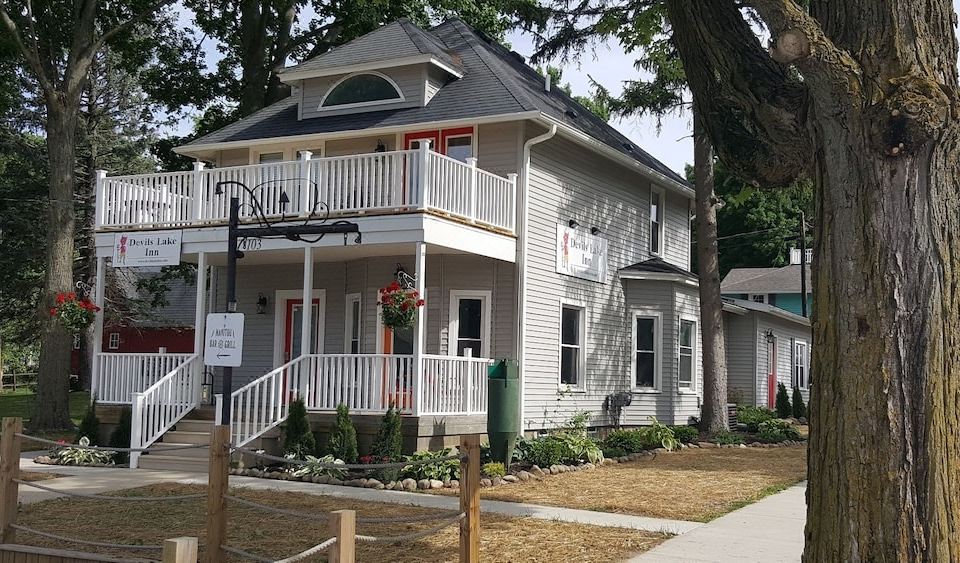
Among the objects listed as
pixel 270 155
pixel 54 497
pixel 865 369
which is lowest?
pixel 54 497

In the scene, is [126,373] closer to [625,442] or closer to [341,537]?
[625,442]

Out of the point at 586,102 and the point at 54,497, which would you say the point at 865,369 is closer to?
the point at 54,497

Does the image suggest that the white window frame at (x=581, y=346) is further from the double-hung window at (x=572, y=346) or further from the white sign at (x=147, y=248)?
the white sign at (x=147, y=248)

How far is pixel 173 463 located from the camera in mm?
14867

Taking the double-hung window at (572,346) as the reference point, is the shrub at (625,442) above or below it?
below

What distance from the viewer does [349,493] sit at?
12.1 m

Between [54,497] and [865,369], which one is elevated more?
[865,369]

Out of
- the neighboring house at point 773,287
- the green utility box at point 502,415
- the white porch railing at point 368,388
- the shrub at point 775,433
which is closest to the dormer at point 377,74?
the white porch railing at point 368,388

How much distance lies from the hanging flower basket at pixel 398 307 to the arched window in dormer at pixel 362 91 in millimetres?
5763

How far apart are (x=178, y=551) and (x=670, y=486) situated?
29.6 ft

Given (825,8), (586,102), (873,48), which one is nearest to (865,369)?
(873,48)

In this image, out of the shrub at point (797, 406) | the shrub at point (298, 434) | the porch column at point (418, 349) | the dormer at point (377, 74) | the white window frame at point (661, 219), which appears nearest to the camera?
the shrub at point (298, 434)

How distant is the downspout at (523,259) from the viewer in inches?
668

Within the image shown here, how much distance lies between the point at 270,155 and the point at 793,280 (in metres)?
34.2
